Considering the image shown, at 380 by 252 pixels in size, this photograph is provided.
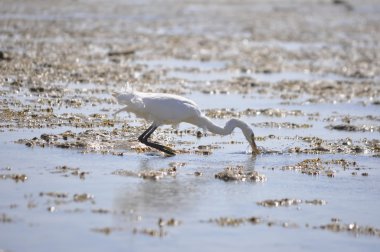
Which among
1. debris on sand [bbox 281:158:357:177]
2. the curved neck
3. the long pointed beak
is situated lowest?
debris on sand [bbox 281:158:357:177]

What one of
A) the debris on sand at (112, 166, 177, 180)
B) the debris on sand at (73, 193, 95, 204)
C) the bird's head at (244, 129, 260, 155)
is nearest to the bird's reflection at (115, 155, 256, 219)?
the debris on sand at (112, 166, 177, 180)

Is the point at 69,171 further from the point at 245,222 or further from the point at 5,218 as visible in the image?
the point at 245,222

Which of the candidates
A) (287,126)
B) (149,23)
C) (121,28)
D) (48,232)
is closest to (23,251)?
(48,232)

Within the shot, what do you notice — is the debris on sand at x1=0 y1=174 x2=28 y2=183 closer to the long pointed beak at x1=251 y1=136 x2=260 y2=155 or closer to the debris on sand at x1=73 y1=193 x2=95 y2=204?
the debris on sand at x1=73 y1=193 x2=95 y2=204

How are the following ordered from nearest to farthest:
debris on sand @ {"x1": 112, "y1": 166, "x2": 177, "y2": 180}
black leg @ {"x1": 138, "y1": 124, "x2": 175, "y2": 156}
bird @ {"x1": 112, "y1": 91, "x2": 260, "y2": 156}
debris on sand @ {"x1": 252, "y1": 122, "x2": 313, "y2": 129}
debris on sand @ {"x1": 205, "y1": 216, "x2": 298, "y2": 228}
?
debris on sand @ {"x1": 205, "y1": 216, "x2": 298, "y2": 228} → debris on sand @ {"x1": 112, "y1": 166, "x2": 177, "y2": 180} → bird @ {"x1": 112, "y1": 91, "x2": 260, "y2": 156} → black leg @ {"x1": 138, "y1": 124, "x2": 175, "y2": 156} → debris on sand @ {"x1": 252, "y1": 122, "x2": 313, "y2": 129}

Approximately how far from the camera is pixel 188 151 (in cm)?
1443

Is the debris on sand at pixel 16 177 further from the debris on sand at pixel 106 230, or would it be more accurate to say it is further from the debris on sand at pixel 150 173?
the debris on sand at pixel 106 230

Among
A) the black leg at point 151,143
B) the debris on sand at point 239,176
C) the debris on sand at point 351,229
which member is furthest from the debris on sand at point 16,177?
the debris on sand at point 351,229

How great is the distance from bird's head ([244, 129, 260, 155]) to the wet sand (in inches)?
5.7

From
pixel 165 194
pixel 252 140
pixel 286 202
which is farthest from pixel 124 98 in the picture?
pixel 286 202

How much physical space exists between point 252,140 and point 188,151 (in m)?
1.07

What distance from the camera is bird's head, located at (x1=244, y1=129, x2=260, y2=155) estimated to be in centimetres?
1422

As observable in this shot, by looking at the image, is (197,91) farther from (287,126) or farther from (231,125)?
(231,125)

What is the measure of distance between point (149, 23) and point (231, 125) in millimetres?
29319
